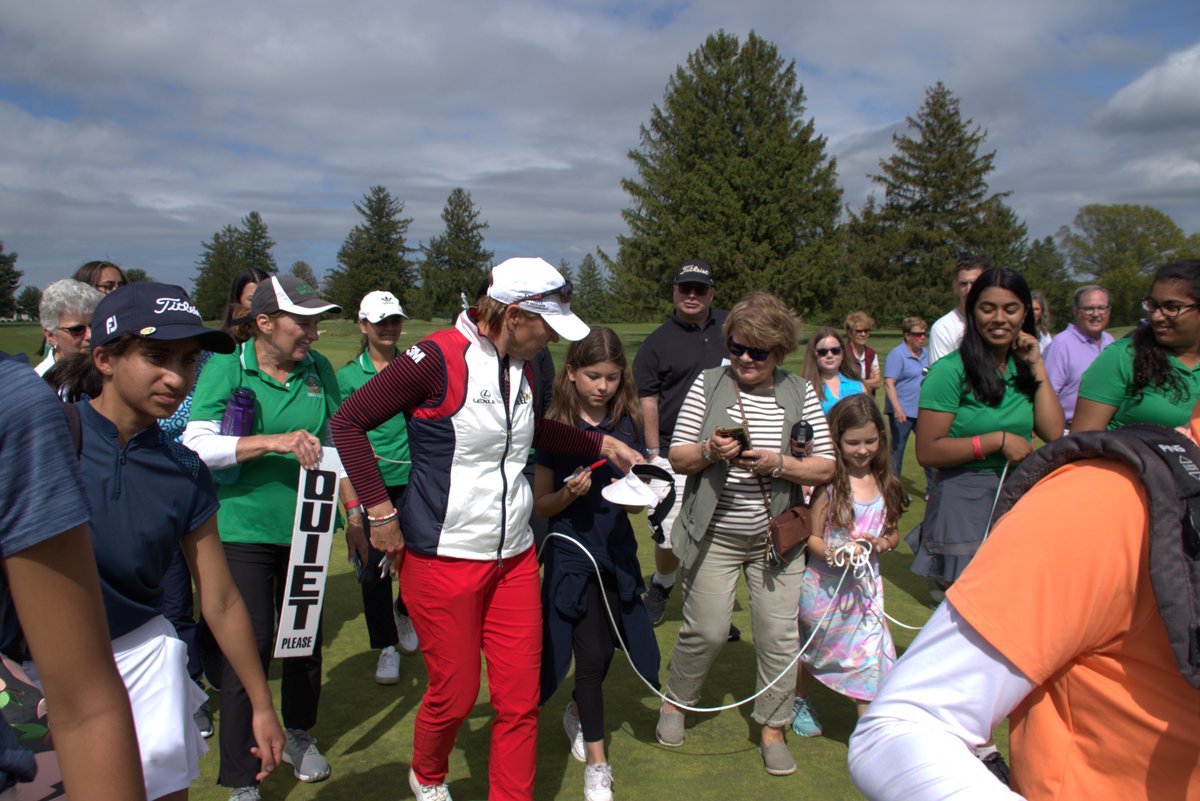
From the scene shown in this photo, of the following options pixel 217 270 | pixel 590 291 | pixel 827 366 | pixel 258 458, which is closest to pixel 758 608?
pixel 258 458

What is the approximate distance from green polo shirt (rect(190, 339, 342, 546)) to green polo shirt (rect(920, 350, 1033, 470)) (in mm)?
3194

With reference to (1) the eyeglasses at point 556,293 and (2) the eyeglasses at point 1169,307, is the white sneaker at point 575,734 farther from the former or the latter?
(2) the eyeglasses at point 1169,307

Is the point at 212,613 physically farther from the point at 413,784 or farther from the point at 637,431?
the point at 637,431

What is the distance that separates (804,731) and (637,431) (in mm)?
1837

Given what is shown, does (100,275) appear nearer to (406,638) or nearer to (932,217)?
(406,638)

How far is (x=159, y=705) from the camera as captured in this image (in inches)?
90.4

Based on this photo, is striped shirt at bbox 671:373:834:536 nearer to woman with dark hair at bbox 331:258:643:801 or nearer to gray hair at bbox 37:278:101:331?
woman with dark hair at bbox 331:258:643:801

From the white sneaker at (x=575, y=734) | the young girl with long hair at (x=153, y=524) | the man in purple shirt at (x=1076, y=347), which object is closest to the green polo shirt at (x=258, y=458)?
the young girl with long hair at (x=153, y=524)

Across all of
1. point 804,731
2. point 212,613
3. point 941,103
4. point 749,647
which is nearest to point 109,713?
point 212,613

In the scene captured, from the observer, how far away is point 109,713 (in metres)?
1.47

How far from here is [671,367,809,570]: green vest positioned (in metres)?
4.15

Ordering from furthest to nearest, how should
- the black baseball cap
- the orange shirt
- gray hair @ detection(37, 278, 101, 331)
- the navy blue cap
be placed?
the black baseball cap < gray hair @ detection(37, 278, 101, 331) < the navy blue cap < the orange shirt

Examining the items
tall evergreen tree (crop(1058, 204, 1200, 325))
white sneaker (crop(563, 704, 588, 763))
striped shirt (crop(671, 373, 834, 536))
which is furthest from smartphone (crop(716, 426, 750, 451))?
tall evergreen tree (crop(1058, 204, 1200, 325))

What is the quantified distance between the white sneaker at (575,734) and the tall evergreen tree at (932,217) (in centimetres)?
5698
